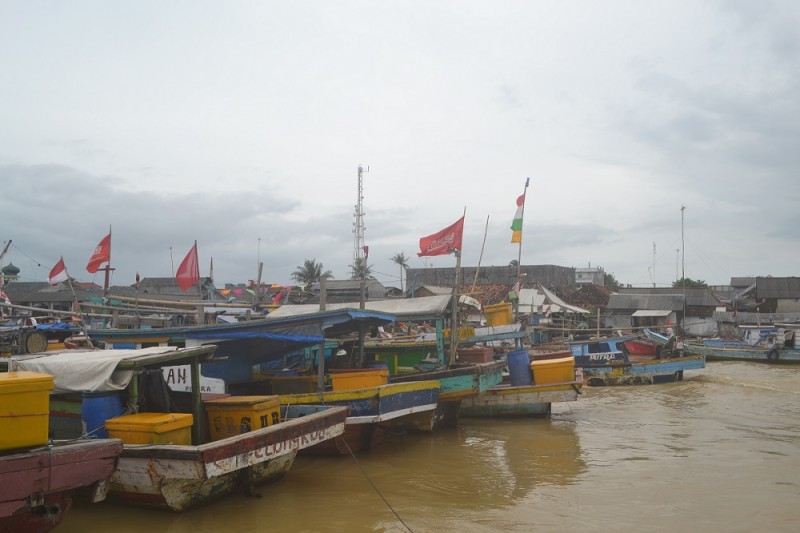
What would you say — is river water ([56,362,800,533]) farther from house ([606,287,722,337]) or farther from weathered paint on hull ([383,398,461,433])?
house ([606,287,722,337])

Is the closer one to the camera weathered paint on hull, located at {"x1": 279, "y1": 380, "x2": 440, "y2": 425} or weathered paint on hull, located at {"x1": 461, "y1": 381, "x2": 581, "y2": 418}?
weathered paint on hull, located at {"x1": 279, "y1": 380, "x2": 440, "y2": 425}

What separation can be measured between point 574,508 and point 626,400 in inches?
476

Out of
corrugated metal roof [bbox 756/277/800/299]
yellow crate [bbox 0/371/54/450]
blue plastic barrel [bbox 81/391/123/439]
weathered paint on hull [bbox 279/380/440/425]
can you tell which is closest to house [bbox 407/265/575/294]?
corrugated metal roof [bbox 756/277/800/299]

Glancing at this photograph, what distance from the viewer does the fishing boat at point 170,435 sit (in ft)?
22.4

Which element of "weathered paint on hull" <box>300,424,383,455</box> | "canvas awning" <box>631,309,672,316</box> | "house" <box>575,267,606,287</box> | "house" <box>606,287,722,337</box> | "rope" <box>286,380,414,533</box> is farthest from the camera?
"house" <box>575,267,606,287</box>

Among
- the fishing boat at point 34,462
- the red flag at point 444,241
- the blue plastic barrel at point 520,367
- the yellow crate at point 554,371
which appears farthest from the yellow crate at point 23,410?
the yellow crate at point 554,371

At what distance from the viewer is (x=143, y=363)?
24.3ft

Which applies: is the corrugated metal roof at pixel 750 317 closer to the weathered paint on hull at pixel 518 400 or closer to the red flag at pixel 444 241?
the weathered paint on hull at pixel 518 400

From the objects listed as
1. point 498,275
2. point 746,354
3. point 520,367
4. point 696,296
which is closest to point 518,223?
point 520,367

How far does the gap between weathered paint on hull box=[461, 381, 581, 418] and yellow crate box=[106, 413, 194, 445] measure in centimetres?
829

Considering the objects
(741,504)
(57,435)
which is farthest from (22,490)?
(741,504)

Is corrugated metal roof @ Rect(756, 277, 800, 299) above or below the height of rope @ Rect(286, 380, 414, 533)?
above

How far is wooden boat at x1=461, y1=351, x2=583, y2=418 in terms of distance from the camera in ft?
45.9

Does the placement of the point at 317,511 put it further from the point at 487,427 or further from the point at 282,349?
the point at 487,427
